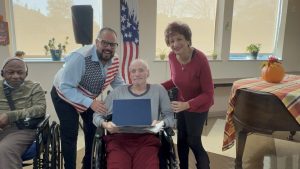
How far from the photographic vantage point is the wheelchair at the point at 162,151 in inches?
64.2

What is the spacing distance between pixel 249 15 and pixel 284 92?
102 inches

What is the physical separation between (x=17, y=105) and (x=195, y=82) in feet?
4.29

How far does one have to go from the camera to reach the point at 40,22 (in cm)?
340

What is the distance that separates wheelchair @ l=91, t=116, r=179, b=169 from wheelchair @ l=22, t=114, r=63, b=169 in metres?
0.39

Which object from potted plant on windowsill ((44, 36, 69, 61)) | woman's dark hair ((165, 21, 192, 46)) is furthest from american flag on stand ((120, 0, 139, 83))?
woman's dark hair ((165, 21, 192, 46))

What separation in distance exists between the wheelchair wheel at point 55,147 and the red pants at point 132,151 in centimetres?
44

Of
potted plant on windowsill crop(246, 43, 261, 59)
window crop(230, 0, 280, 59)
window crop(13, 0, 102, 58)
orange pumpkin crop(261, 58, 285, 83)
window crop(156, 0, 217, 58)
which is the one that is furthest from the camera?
potted plant on windowsill crop(246, 43, 261, 59)

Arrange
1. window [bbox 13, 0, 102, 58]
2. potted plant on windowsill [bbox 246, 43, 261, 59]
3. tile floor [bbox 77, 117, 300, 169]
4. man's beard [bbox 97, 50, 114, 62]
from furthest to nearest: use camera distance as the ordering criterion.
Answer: potted plant on windowsill [bbox 246, 43, 261, 59]
window [bbox 13, 0, 102, 58]
tile floor [bbox 77, 117, 300, 169]
man's beard [bbox 97, 50, 114, 62]

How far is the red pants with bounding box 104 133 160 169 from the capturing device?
1608 mm

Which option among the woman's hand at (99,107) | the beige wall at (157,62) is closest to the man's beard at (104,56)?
the woman's hand at (99,107)

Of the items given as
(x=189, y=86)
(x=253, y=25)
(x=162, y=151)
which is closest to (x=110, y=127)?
(x=162, y=151)

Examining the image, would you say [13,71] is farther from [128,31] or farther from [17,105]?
[128,31]

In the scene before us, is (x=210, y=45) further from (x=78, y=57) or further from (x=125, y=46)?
(x=78, y=57)

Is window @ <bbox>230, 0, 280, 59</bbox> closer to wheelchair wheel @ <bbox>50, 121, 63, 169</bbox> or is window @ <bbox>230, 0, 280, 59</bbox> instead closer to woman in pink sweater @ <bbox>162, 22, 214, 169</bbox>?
woman in pink sweater @ <bbox>162, 22, 214, 169</bbox>
